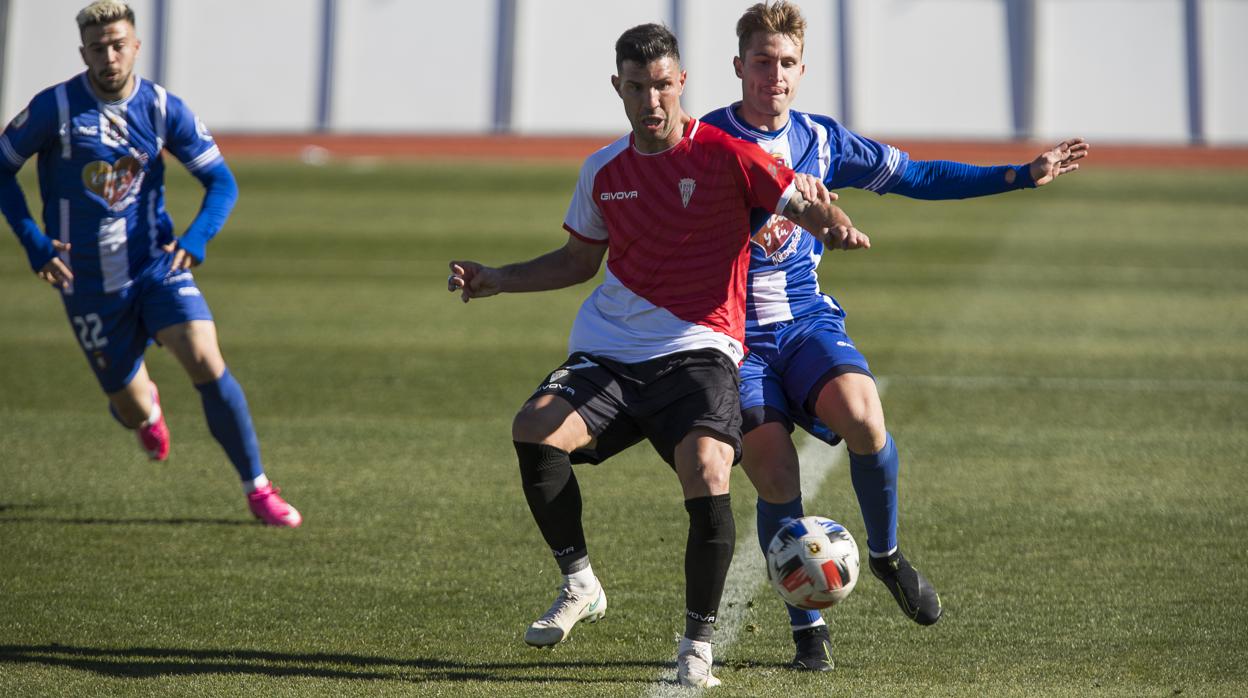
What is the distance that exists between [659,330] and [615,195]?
1.51 feet

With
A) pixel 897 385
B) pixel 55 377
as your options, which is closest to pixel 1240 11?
pixel 897 385

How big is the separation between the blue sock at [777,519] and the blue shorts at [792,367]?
265mm

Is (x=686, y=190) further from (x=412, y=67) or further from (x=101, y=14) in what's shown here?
(x=412, y=67)

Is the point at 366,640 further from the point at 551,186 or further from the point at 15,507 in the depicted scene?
the point at 551,186

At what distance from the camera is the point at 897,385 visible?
9.66 metres

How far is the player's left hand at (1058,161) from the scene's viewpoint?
16.0 ft

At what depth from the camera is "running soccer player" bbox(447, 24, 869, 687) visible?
14.1 feet

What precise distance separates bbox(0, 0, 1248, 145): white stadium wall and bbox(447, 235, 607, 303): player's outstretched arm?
33553 mm

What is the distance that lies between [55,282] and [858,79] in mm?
33962

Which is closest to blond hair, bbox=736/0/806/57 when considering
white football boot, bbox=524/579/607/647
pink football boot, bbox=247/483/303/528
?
white football boot, bbox=524/579/607/647

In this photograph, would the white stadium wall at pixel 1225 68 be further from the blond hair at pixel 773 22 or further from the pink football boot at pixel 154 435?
the blond hair at pixel 773 22

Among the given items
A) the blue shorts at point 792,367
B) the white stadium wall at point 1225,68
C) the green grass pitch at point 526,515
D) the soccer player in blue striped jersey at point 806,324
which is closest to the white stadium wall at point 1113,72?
the white stadium wall at point 1225,68

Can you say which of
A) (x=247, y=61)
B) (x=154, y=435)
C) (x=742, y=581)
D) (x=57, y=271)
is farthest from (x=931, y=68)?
(x=742, y=581)

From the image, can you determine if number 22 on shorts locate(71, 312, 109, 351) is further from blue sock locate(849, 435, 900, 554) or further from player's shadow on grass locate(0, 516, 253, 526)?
blue sock locate(849, 435, 900, 554)
